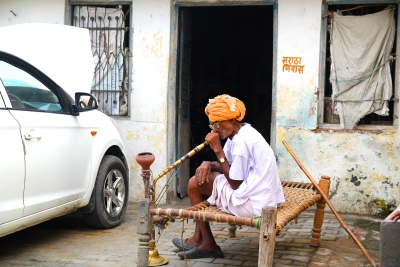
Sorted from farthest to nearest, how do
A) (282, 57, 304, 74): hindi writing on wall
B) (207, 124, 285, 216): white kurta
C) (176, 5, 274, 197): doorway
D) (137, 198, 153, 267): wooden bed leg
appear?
(176, 5, 274, 197): doorway, (282, 57, 304, 74): hindi writing on wall, (207, 124, 285, 216): white kurta, (137, 198, 153, 267): wooden bed leg

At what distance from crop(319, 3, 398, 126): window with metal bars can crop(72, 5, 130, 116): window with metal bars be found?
2771 mm

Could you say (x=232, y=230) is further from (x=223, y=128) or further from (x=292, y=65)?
(x=292, y=65)

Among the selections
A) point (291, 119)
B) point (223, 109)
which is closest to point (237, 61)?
point (291, 119)

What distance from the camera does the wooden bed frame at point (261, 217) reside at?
3.58 metres

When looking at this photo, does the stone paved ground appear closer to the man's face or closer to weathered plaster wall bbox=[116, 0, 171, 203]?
the man's face

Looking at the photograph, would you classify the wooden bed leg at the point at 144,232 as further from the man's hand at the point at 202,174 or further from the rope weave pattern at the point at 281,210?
the man's hand at the point at 202,174

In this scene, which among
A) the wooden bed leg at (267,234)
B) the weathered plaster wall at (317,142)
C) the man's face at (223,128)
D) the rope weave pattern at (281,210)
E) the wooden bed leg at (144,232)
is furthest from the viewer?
the weathered plaster wall at (317,142)

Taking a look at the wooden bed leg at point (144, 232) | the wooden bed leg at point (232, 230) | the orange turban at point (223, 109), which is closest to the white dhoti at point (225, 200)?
the orange turban at point (223, 109)

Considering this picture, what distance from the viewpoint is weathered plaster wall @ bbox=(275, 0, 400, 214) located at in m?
6.77

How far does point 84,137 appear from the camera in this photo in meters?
5.39

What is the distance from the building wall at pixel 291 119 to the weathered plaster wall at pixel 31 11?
0.01 meters

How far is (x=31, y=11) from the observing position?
782 cm

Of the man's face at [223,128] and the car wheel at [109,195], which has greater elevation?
the man's face at [223,128]

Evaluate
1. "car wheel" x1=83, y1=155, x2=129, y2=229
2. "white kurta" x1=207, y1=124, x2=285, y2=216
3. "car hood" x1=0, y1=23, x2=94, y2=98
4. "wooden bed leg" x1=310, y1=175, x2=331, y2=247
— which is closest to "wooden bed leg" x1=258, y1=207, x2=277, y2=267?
"white kurta" x1=207, y1=124, x2=285, y2=216
